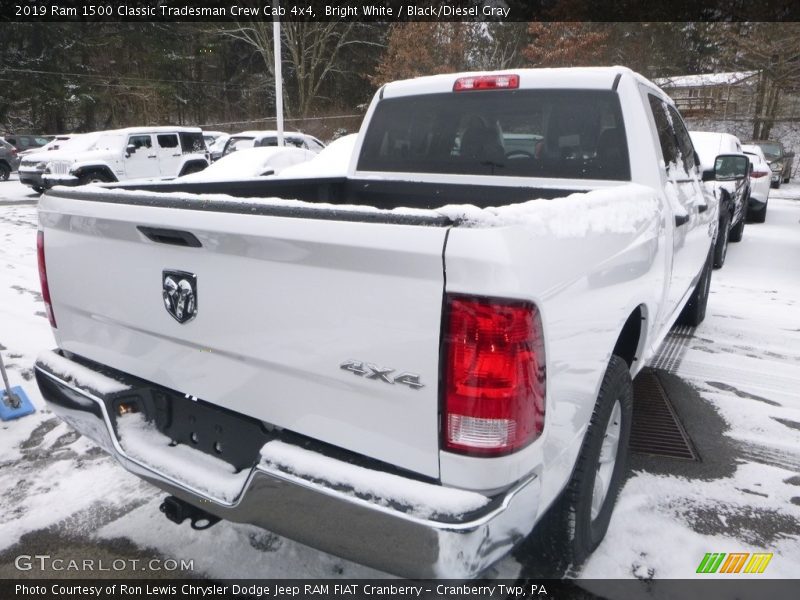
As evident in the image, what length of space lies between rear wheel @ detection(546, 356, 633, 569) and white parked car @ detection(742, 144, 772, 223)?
1036 centimetres

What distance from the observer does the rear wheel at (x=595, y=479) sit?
6.77 ft

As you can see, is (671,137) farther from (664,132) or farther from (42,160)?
(42,160)

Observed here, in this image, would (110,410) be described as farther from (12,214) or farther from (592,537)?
(12,214)

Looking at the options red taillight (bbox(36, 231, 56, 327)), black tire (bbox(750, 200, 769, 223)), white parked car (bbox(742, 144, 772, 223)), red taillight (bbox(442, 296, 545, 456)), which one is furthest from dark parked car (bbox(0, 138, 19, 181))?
red taillight (bbox(442, 296, 545, 456))

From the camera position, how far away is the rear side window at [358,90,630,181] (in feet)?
9.94

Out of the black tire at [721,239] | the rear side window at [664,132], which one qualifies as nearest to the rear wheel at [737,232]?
the black tire at [721,239]

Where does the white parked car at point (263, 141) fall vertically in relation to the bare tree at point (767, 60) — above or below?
below

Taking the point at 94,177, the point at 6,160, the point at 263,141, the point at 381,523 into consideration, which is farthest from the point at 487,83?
the point at 6,160

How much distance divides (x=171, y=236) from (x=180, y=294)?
20cm

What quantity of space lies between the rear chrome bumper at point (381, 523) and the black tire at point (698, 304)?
432 cm

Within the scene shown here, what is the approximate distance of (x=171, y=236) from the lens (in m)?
1.95

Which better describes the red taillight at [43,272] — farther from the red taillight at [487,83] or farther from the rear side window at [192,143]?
the rear side window at [192,143]

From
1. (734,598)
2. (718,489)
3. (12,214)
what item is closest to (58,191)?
(734,598)

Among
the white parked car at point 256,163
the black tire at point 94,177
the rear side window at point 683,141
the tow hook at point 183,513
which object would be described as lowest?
the tow hook at point 183,513
